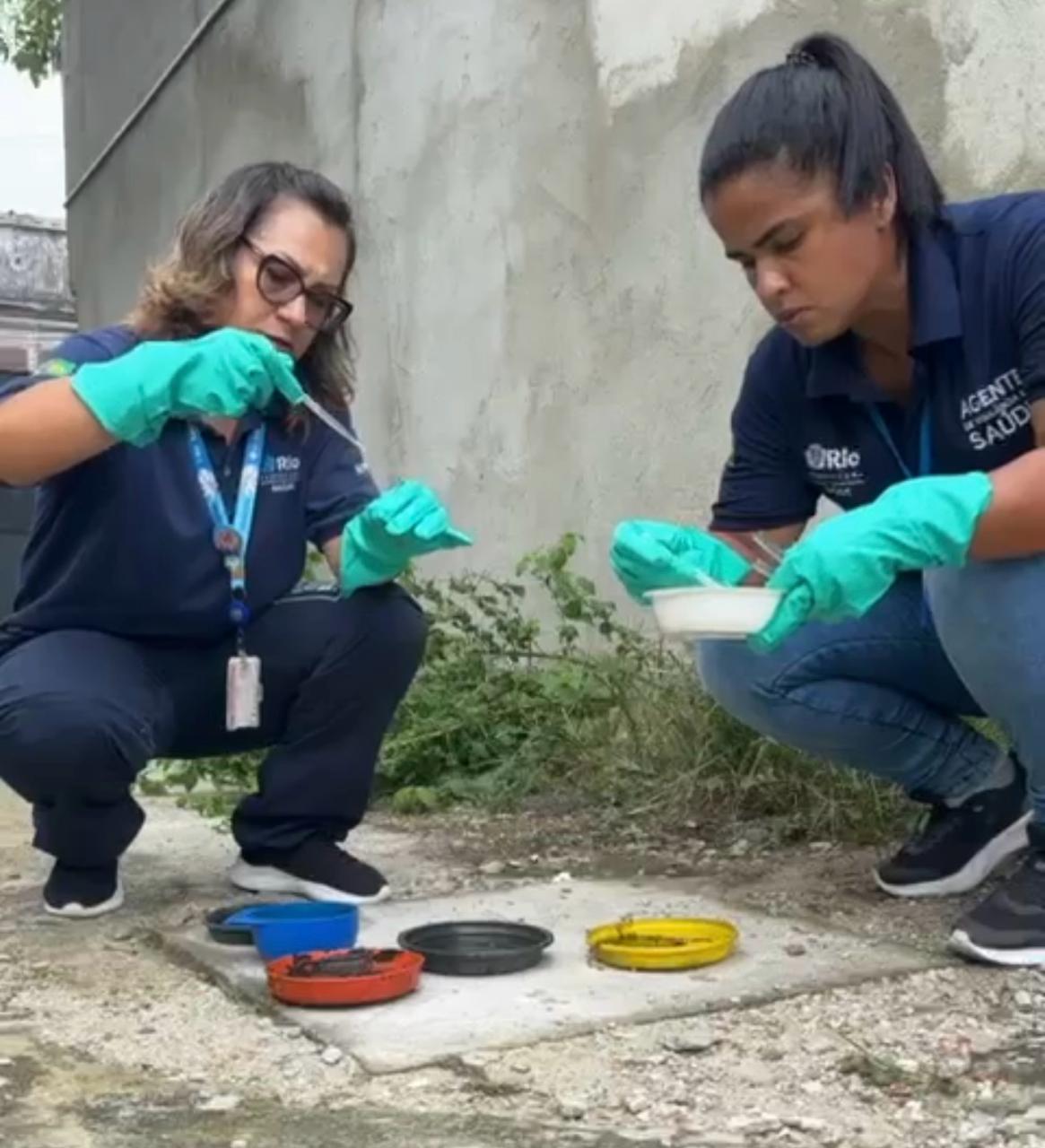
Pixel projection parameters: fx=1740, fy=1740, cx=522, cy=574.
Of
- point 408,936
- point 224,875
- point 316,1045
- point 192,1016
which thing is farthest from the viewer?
point 224,875

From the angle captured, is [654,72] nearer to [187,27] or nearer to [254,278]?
[254,278]

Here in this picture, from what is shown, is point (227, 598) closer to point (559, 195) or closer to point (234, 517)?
point (234, 517)

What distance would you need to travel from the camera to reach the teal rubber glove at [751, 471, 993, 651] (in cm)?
190

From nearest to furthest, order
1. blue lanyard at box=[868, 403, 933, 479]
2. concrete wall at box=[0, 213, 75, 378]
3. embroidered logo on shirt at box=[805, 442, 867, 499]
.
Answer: blue lanyard at box=[868, 403, 933, 479] → embroidered logo on shirt at box=[805, 442, 867, 499] → concrete wall at box=[0, 213, 75, 378]

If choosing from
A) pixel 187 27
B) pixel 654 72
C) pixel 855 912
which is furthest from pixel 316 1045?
pixel 187 27

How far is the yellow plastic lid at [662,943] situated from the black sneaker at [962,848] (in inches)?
12.2

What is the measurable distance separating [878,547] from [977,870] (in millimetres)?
625

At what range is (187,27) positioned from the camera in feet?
22.1

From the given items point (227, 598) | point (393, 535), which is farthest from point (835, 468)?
point (227, 598)

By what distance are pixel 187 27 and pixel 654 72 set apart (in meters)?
3.57

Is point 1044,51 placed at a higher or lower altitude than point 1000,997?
higher

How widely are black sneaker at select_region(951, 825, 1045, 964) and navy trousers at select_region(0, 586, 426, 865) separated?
0.88 metres

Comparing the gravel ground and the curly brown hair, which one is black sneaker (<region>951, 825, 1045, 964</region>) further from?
the curly brown hair

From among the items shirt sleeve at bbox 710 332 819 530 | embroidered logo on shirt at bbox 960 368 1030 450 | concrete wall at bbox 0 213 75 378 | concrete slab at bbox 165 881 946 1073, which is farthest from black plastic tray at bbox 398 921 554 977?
concrete wall at bbox 0 213 75 378
